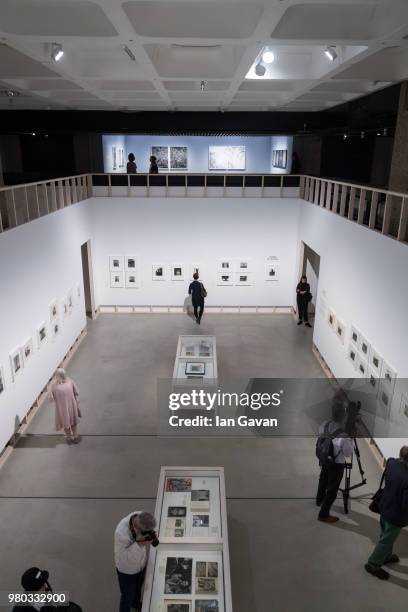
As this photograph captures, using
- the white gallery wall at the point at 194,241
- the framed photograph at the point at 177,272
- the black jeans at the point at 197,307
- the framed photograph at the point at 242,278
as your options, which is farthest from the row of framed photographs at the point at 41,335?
the framed photograph at the point at 242,278

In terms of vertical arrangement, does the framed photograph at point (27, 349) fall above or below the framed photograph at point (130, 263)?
below

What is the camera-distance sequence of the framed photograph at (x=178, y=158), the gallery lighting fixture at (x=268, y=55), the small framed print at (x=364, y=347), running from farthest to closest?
the framed photograph at (x=178, y=158), the small framed print at (x=364, y=347), the gallery lighting fixture at (x=268, y=55)

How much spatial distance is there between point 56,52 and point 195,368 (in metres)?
6.71

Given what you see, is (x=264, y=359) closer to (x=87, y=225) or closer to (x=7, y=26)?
(x=87, y=225)

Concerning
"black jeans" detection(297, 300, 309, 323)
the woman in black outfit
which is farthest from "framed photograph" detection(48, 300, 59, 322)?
"black jeans" detection(297, 300, 309, 323)

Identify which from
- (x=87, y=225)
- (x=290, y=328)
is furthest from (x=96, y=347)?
(x=290, y=328)

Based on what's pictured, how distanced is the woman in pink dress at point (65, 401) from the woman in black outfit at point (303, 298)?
29.0 feet

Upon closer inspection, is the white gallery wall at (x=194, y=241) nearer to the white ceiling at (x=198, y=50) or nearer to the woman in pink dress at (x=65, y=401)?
the white ceiling at (x=198, y=50)

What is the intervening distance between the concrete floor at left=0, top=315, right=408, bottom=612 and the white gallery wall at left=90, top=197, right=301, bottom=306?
5299 millimetres

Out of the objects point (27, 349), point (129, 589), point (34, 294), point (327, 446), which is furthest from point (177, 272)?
point (129, 589)

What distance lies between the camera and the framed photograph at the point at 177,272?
1627cm

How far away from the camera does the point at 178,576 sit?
17.0 feet

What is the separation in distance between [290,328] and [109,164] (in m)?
11.1

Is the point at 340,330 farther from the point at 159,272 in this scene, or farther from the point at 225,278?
the point at 159,272
